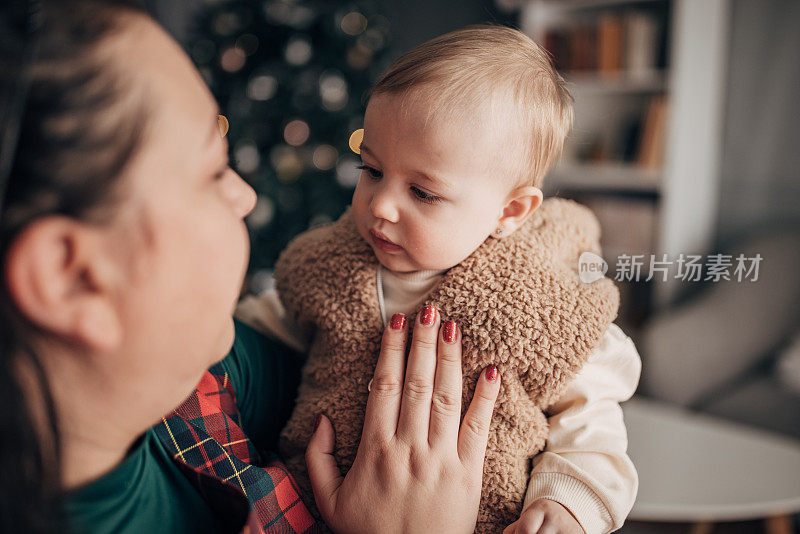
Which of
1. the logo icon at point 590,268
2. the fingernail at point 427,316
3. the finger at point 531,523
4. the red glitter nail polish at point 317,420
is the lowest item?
the finger at point 531,523

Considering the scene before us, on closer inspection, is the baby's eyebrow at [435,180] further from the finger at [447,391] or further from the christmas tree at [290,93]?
the christmas tree at [290,93]

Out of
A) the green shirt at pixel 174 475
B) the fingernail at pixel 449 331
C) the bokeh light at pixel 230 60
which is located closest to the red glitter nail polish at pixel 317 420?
the green shirt at pixel 174 475

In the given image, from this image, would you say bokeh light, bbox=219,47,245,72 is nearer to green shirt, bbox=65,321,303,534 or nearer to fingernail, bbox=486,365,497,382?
green shirt, bbox=65,321,303,534

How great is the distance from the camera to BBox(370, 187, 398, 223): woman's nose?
82cm

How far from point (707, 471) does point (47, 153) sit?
1.85 m

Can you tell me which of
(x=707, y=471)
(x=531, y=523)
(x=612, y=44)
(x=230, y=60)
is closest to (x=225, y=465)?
(x=531, y=523)

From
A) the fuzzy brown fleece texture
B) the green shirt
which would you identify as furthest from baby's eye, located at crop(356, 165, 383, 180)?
the green shirt

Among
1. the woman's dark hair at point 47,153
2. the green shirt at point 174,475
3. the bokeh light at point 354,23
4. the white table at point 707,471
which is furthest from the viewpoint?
the bokeh light at point 354,23

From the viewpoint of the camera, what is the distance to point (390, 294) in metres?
0.90

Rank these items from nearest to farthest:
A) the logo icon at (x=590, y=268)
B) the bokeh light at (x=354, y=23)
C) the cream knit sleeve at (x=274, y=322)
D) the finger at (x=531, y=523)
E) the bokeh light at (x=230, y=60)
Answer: the finger at (x=531, y=523) → the logo icon at (x=590, y=268) → the cream knit sleeve at (x=274, y=322) → the bokeh light at (x=354, y=23) → the bokeh light at (x=230, y=60)

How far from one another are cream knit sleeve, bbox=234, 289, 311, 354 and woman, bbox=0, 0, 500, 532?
14.3 inches

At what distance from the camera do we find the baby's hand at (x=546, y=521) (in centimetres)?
73

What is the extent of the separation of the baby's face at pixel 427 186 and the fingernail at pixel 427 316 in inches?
2.9

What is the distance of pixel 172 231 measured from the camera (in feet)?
1.78
